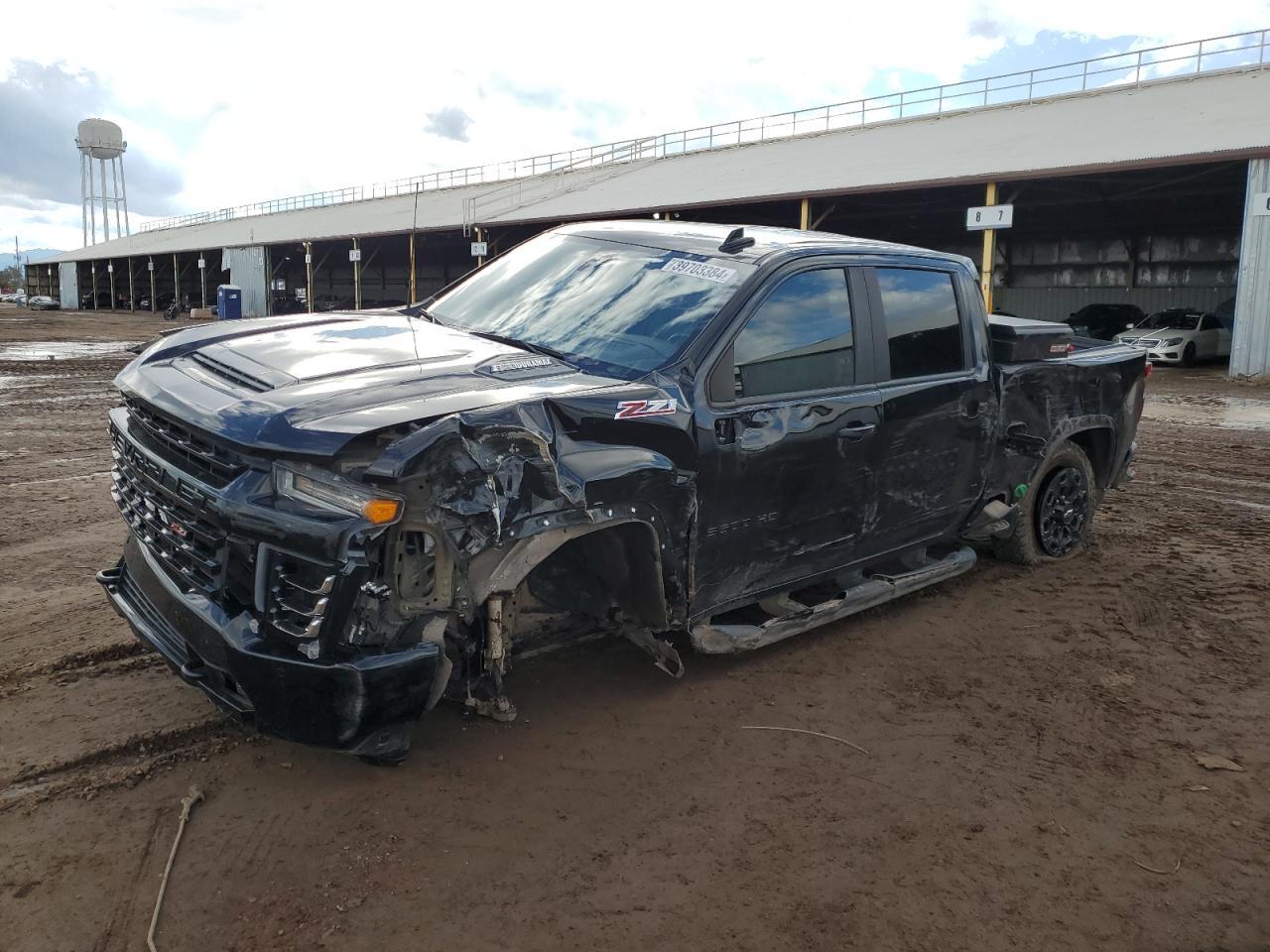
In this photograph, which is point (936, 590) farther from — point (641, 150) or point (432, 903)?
point (641, 150)

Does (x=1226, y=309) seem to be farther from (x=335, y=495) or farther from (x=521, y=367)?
(x=335, y=495)

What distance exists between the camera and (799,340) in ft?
13.5

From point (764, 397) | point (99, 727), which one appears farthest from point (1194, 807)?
point (99, 727)

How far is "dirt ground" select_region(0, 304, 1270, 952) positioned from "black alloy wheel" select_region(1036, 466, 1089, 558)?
35.1 inches

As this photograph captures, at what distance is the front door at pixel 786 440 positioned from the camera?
375cm

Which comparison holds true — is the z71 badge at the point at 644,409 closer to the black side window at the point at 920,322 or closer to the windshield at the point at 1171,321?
the black side window at the point at 920,322

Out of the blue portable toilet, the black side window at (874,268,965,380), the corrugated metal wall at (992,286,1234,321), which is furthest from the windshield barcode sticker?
the blue portable toilet

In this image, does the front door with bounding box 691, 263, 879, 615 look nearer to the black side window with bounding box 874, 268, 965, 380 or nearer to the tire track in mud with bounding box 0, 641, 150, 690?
the black side window with bounding box 874, 268, 965, 380

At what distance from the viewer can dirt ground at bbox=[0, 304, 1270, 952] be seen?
2.68 m

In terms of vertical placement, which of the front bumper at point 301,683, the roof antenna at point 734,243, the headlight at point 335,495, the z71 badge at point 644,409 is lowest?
the front bumper at point 301,683

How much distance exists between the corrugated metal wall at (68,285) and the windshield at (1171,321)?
66095mm

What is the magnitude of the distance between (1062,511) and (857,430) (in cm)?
249

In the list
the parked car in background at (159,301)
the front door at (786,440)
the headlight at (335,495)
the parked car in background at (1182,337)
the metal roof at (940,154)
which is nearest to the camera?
the headlight at (335,495)

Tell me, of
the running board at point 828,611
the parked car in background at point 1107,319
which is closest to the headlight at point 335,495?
the running board at point 828,611
